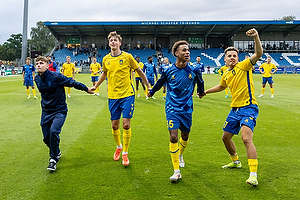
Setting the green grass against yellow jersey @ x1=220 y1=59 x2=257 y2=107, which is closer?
the green grass

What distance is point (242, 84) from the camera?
405cm

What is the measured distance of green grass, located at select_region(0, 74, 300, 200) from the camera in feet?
11.6

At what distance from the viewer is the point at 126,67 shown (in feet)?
16.1

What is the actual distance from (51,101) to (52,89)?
233 mm

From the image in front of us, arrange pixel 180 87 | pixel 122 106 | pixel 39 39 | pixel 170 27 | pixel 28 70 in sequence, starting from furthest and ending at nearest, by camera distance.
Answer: pixel 39 39 → pixel 170 27 → pixel 28 70 → pixel 122 106 → pixel 180 87

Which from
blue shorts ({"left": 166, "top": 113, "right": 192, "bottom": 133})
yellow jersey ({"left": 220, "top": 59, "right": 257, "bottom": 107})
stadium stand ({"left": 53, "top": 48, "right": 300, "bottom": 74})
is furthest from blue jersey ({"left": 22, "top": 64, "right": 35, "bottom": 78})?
stadium stand ({"left": 53, "top": 48, "right": 300, "bottom": 74})

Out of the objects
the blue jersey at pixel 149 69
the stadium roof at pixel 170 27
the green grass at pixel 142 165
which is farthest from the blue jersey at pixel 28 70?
the stadium roof at pixel 170 27

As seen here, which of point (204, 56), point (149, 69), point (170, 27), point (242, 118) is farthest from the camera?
point (204, 56)

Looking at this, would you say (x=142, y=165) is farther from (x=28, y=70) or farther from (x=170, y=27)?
(x=170, y=27)

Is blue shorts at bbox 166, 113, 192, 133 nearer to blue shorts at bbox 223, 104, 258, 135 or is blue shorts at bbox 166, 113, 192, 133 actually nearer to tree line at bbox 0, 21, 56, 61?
blue shorts at bbox 223, 104, 258, 135

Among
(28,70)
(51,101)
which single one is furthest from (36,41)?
(51,101)

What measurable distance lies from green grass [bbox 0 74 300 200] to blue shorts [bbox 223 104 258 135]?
2.59 feet

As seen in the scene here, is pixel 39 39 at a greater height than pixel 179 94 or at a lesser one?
greater

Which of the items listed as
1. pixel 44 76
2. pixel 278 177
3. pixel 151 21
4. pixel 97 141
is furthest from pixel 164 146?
pixel 151 21
